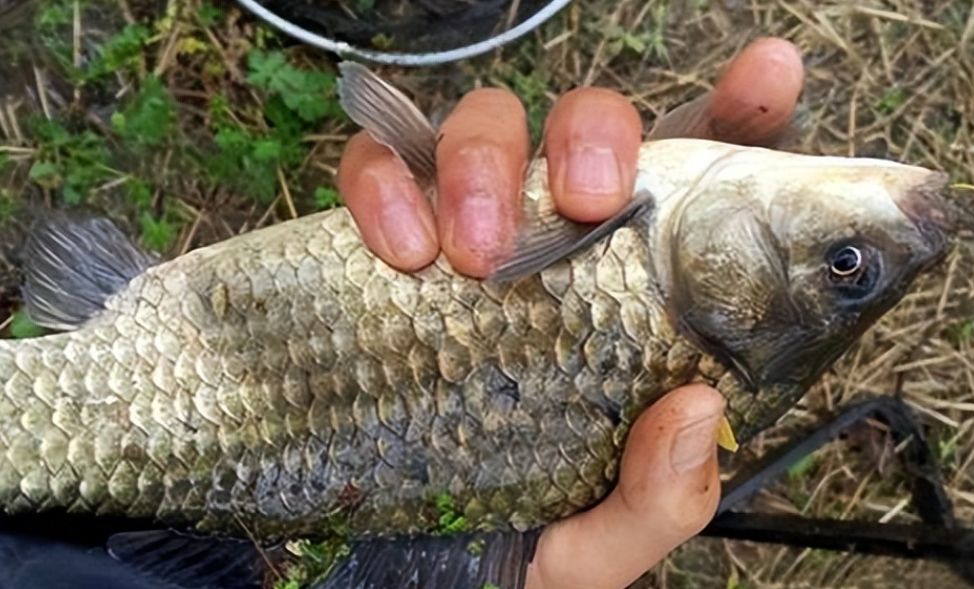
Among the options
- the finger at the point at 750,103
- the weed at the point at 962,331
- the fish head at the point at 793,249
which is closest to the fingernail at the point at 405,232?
the fish head at the point at 793,249

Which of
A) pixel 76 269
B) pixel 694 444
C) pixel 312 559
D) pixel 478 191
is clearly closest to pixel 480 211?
pixel 478 191

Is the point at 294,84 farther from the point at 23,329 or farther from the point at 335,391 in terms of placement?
the point at 335,391

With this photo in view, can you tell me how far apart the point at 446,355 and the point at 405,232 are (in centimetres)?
18

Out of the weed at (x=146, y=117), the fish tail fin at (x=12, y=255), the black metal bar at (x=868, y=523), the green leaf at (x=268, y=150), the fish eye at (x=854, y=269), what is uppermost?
the fish eye at (x=854, y=269)

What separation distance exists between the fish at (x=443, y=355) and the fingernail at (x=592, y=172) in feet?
0.14

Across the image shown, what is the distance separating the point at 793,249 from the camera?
1817mm

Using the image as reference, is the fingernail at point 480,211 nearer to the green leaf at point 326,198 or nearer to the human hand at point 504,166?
the human hand at point 504,166

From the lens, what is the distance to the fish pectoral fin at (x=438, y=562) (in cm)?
196

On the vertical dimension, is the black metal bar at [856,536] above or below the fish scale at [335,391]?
below

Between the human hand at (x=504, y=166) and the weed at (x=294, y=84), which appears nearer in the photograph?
the human hand at (x=504, y=166)

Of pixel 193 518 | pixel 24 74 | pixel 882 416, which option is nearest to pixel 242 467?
pixel 193 518

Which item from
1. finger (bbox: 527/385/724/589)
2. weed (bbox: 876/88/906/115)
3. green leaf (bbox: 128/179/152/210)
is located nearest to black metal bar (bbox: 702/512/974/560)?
finger (bbox: 527/385/724/589)

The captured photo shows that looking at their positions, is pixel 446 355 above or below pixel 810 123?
above

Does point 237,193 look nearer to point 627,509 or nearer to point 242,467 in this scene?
point 242,467
